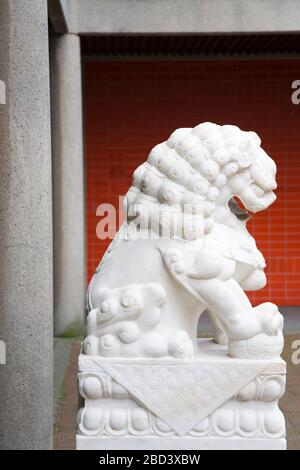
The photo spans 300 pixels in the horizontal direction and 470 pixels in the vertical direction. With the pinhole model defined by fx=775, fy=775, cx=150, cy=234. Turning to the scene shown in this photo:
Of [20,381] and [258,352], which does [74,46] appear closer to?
[20,381]

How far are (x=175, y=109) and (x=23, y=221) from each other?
6066mm

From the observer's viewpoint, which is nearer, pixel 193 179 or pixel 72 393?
pixel 193 179

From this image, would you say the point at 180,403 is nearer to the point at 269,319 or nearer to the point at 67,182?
the point at 269,319

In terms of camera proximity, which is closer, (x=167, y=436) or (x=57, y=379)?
(x=167, y=436)

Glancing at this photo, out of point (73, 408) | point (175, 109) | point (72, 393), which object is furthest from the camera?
point (175, 109)

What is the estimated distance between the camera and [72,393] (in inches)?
215

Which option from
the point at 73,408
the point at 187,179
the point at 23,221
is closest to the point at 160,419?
the point at 187,179

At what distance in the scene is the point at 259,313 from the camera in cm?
313

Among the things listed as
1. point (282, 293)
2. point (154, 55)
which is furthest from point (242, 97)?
point (282, 293)

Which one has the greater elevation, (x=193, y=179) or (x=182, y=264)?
(x=193, y=179)

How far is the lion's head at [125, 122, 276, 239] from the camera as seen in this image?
3.12 meters

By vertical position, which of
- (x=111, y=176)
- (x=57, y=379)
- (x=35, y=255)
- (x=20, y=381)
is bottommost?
(x=57, y=379)

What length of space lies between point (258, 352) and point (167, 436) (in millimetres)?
495

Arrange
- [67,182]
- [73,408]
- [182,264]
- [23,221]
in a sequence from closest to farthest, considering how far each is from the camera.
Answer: [182,264] < [23,221] < [73,408] < [67,182]
